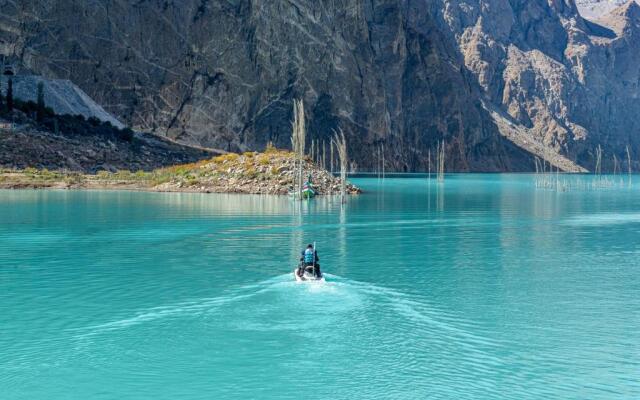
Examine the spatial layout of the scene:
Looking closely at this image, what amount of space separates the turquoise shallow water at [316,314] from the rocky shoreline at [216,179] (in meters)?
43.5

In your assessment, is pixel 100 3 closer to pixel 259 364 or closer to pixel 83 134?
pixel 83 134

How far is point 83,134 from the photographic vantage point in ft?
462

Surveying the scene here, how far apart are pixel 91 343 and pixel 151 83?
18087 centimetres

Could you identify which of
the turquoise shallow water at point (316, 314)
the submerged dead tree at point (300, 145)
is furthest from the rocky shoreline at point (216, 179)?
the turquoise shallow water at point (316, 314)

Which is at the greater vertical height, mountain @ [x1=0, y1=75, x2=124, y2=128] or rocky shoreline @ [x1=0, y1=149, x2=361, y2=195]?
mountain @ [x1=0, y1=75, x2=124, y2=128]

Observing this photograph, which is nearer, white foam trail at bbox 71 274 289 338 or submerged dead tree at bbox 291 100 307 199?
white foam trail at bbox 71 274 289 338

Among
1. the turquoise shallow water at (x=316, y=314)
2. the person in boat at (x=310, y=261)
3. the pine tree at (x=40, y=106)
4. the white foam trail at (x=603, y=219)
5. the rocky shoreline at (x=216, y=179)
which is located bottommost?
the turquoise shallow water at (x=316, y=314)

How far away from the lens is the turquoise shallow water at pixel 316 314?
Result: 795 inches

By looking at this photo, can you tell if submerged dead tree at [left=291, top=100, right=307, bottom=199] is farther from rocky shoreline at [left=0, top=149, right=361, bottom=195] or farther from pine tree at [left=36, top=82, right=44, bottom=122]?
pine tree at [left=36, top=82, right=44, bottom=122]

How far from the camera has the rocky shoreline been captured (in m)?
99.1

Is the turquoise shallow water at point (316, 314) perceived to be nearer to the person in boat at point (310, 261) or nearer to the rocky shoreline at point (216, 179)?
the person in boat at point (310, 261)

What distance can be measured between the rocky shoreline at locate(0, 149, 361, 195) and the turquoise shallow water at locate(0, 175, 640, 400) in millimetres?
43542

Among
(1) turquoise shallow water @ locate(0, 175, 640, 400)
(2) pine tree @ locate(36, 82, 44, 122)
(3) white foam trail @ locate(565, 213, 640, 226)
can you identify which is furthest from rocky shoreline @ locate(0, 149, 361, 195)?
(1) turquoise shallow water @ locate(0, 175, 640, 400)

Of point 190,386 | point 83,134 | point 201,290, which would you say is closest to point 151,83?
point 83,134
